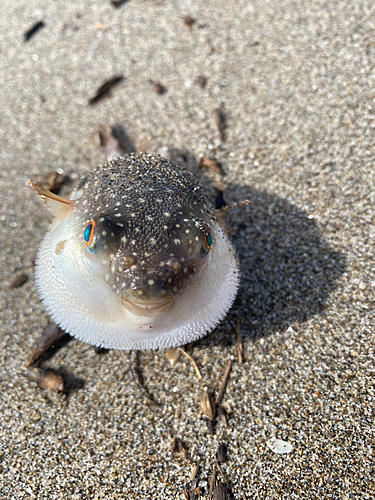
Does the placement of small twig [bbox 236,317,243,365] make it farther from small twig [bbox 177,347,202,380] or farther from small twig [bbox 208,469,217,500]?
small twig [bbox 208,469,217,500]

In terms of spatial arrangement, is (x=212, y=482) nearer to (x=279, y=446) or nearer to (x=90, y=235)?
(x=279, y=446)

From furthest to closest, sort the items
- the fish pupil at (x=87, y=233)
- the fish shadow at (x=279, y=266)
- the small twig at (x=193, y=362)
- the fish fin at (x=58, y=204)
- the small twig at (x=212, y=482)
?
1. the fish shadow at (x=279, y=266)
2. the small twig at (x=193, y=362)
3. the fish fin at (x=58, y=204)
4. the small twig at (x=212, y=482)
5. the fish pupil at (x=87, y=233)

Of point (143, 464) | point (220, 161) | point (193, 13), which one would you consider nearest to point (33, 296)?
point (143, 464)

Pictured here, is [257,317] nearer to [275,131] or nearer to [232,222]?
[232,222]

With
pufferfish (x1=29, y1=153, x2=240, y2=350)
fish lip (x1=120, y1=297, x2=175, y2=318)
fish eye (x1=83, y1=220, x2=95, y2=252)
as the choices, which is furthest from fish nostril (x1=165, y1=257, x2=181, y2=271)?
fish eye (x1=83, y1=220, x2=95, y2=252)

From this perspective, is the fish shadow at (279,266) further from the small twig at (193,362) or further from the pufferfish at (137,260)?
the pufferfish at (137,260)

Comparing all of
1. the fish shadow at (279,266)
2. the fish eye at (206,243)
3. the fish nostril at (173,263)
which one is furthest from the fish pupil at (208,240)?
the fish shadow at (279,266)

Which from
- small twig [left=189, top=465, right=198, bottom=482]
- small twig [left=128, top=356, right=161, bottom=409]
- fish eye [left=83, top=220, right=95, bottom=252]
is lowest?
small twig [left=189, top=465, right=198, bottom=482]
